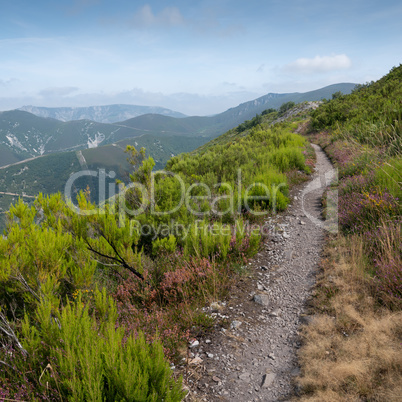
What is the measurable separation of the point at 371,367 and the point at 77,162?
224847 millimetres

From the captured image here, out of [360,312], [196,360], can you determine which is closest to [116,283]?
[196,360]

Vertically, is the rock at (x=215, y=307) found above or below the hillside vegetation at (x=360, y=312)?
below

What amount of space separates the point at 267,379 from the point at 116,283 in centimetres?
263

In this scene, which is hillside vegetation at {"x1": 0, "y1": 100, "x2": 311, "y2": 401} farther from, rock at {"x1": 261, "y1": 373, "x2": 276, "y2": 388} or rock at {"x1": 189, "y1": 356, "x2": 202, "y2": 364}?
rock at {"x1": 261, "y1": 373, "x2": 276, "y2": 388}

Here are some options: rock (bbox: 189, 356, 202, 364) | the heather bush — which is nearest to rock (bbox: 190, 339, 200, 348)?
rock (bbox: 189, 356, 202, 364)

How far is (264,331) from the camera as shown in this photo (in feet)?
10.9

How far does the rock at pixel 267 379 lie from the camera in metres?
2.57

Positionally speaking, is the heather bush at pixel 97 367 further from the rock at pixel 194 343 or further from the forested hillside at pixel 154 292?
the rock at pixel 194 343

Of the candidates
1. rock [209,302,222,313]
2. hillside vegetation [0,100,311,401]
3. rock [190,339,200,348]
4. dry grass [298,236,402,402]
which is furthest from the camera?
rock [209,302,222,313]

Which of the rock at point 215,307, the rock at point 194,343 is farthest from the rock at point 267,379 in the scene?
A: the rock at point 215,307

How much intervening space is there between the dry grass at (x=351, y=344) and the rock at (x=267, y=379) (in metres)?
0.30

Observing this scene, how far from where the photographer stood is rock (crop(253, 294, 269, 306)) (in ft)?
12.6

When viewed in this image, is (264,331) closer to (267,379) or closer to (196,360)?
(267,379)

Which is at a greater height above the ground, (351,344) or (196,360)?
(351,344)
